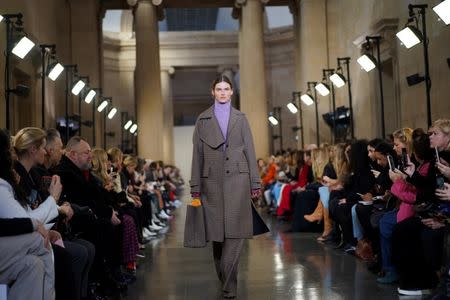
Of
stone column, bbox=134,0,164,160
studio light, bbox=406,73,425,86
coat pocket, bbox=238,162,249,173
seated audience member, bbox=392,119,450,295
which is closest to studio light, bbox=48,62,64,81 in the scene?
studio light, bbox=406,73,425,86

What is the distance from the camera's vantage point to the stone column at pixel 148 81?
72.5ft

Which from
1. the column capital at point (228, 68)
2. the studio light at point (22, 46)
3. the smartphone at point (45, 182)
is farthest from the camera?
the column capital at point (228, 68)

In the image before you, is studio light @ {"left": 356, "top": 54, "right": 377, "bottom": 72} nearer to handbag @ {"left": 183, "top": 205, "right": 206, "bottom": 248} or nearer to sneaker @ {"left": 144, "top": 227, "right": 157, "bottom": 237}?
sneaker @ {"left": 144, "top": 227, "right": 157, "bottom": 237}

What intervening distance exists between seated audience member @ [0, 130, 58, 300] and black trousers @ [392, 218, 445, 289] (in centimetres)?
294

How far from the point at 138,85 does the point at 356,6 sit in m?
8.18

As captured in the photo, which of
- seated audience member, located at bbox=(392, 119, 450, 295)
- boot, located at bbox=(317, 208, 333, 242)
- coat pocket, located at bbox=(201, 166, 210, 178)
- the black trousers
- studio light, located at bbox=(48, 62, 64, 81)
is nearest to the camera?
seated audience member, located at bbox=(392, 119, 450, 295)

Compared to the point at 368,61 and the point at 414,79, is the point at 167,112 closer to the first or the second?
the point at 368,61

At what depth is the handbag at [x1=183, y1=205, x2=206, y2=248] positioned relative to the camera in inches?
224

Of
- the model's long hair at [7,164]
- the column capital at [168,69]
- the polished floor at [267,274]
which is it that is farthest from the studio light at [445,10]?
the column capital at [168,69]

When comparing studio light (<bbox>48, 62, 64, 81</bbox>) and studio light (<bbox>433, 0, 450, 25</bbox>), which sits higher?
studio light (<bbox>48, 62, 64, 81</bbox>)

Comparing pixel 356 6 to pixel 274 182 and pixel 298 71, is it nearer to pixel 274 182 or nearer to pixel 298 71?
pixel 274 182

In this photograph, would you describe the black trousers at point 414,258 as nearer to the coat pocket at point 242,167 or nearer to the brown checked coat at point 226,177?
the brown checked coat at point 226,177

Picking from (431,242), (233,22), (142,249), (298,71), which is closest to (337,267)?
(431,242)

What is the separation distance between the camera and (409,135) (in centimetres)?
695
